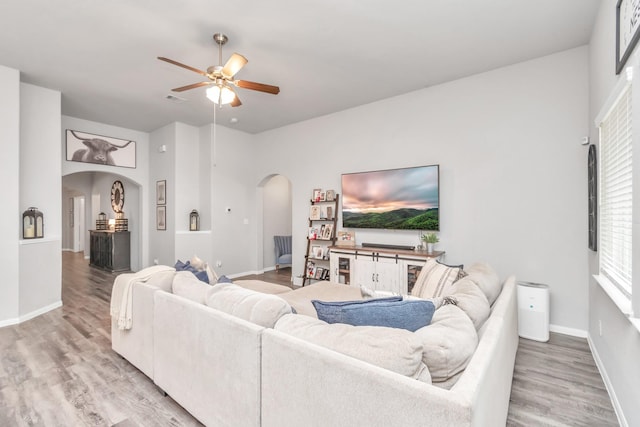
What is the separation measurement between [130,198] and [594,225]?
7974 mm

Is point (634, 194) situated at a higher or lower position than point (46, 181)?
lower

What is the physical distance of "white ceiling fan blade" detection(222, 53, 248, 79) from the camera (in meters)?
2.61

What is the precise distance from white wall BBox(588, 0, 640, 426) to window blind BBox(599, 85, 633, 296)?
22cm

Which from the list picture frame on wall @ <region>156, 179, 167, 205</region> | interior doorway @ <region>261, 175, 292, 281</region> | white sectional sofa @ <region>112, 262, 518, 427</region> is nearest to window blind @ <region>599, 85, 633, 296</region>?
white sectional sofa @ <region>112, 262, 518, 427</region>

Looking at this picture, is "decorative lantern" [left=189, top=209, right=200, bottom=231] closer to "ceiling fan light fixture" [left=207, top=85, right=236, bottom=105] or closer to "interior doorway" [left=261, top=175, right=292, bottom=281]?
"interior doorway" [left=261, top=175, right=292, bottom=281]

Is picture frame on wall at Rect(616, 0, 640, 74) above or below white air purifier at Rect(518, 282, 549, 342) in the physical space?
above

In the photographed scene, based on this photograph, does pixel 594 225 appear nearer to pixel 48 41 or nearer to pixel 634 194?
pixel 634 194

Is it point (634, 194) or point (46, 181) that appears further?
point (46, 181)

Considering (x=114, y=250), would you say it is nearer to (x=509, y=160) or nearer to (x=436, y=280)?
(x=436, y=280)

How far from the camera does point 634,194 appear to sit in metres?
1.63

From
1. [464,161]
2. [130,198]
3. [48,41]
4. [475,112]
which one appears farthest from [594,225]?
[130,198]

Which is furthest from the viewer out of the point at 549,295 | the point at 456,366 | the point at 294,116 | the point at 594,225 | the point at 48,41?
the point at 294,116

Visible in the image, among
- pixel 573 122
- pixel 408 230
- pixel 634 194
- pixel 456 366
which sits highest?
pixel 573 122

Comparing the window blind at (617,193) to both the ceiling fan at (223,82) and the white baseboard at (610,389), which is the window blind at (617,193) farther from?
the ceiling fan at (223,82)
